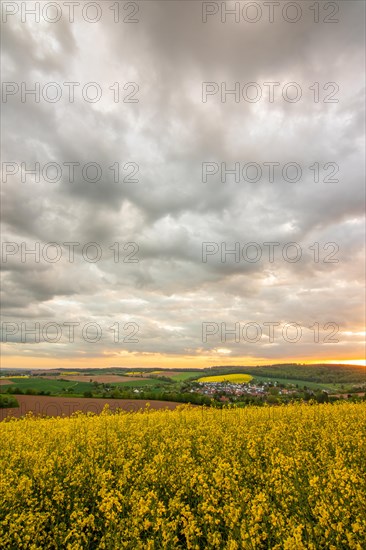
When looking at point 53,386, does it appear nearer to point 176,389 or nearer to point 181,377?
point 176,389

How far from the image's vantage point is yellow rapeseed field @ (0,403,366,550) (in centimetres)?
484

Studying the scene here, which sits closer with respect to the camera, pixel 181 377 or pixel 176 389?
pixel 176 389

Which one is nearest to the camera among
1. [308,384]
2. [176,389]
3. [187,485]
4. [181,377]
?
[187,485]

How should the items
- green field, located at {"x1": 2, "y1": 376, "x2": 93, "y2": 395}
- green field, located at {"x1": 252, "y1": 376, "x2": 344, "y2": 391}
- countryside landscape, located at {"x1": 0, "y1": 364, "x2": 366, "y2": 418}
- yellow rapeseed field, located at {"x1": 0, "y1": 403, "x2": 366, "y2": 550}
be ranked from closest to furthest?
1. yellow rapeseed field, located at {"x1": 0, "y1": 403, "x2": 366, "y2": 550}
2. countryside landscape, located at {"x1": 0, "y1": 364, "x2": 366, "y2": 418}
3. green field, located at {"x1": 2, "y1": 376, "x2": 93, "y2": 395}
4. green field, located at {"x1": 252, "y1": 376, "x2": 344, "y2": 391}

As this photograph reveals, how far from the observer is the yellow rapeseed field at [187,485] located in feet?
15.9

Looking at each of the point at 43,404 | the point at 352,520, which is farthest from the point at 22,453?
the point at 43,404

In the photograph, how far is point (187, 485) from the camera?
22.4 ft

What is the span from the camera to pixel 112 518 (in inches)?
195

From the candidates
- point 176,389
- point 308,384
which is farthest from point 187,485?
point 308,384

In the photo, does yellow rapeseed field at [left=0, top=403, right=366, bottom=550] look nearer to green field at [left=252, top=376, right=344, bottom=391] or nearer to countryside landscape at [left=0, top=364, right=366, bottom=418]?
countryside landscape at [left=0, top=364, right=366, bottom=418]

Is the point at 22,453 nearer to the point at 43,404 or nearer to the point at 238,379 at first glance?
the point at 43,404

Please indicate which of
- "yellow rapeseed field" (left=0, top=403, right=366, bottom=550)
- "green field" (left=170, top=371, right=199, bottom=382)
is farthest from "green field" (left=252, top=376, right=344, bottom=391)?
"yellow rapeseed field" (left=0, top=403, right=366, bottom=550)

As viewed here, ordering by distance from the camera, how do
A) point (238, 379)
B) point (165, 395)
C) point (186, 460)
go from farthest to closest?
point (238, 379)
point (165, 395)
point (186, 460)

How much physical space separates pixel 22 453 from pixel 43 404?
85.6 feet
